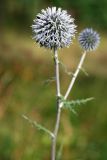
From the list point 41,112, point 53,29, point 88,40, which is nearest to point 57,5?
point 41,112

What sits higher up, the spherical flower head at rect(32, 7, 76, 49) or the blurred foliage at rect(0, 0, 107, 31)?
the blurred foliage at rect(0, 0, 107, 31)

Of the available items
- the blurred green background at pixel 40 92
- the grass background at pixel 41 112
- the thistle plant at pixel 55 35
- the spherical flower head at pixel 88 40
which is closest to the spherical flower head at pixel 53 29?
the thistle plant at pixel 55 35

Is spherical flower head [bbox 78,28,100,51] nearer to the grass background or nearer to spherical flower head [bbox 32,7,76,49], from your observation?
spherical flower head [bbox 32,7,76,49]

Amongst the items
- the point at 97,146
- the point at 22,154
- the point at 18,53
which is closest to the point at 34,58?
the point at 18,53

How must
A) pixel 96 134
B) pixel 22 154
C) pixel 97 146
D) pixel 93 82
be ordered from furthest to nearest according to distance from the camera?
pixel 93 82 < pixel 96 134 < pixel 97 146 < pixel 22 154

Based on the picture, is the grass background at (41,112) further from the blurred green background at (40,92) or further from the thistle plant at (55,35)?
the thistle plant at (55,35)

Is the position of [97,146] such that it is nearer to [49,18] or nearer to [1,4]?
[49,18]

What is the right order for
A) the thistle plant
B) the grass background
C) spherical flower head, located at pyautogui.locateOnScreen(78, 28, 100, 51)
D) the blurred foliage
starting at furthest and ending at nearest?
the blurred foliage < the grass background < spherical flower head, located at pyautogui.locateOnScreen(78, 28, 100, 51) < the thistle plant

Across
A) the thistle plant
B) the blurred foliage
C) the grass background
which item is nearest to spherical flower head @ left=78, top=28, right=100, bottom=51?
the thistle plant
